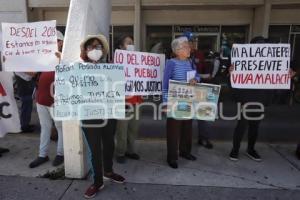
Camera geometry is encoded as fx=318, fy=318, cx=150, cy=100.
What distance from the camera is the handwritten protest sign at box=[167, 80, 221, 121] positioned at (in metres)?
4.31

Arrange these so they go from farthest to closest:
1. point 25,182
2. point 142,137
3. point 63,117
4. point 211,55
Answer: point 211,55 < point 142,137 < point 25,182 < point 63,117

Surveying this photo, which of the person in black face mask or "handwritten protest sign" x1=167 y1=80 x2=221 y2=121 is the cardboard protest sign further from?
the person in black face mask

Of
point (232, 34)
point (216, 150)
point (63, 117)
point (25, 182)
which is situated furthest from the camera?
point (232, 34)

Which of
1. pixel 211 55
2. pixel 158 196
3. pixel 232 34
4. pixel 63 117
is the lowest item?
pixel 158 196

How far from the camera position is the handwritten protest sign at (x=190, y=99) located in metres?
4.31

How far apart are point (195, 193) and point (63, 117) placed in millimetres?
1801

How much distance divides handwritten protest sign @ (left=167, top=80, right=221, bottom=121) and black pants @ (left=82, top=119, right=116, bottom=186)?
0.96 metres

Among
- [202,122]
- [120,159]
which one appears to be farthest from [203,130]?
[120,159]

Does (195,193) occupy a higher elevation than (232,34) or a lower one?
lower

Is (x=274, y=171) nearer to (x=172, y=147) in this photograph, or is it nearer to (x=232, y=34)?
(x=172, y=147)

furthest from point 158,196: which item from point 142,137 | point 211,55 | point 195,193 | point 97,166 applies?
point 211,55

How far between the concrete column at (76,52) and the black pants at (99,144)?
1.19 ft

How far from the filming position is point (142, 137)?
6.12 meters

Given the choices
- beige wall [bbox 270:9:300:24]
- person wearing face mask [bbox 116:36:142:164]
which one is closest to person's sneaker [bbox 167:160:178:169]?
person wearing face mask [bbox 116:36:142:164]
